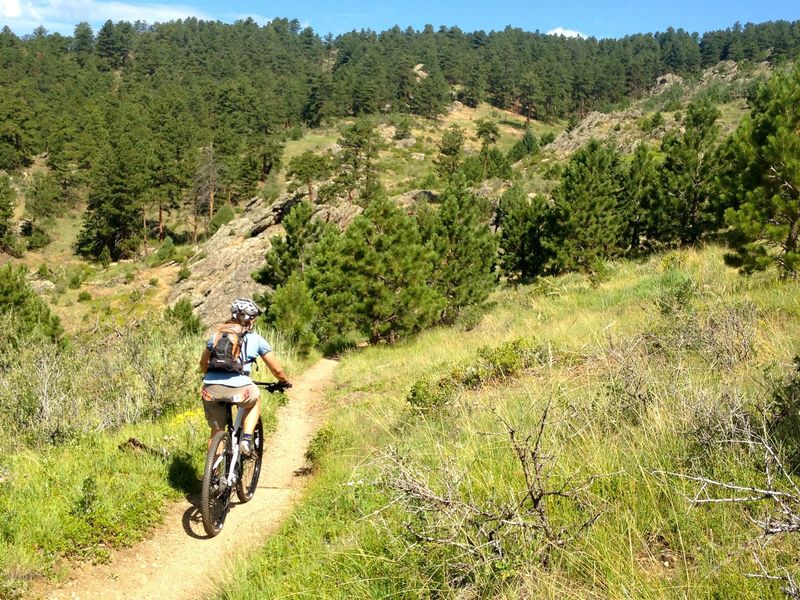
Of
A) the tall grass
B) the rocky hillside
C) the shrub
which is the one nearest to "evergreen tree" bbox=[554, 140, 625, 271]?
the tall grass

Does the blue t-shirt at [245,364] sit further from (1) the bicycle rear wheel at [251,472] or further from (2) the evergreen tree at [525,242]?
(2) the evergreen tree at [525,242]

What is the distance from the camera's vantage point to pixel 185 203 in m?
64.2

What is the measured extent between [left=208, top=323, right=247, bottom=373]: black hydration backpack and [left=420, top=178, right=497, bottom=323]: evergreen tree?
13785mm

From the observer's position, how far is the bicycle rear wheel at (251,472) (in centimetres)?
556

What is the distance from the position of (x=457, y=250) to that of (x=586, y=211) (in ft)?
23.6

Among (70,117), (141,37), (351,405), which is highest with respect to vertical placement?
(141,37)

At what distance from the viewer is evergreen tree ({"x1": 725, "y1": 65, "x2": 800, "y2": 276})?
32.6 feet

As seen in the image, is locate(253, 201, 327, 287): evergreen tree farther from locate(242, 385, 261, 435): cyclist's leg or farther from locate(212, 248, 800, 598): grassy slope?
locate(242, 385, 261, 435): cyclist's leg

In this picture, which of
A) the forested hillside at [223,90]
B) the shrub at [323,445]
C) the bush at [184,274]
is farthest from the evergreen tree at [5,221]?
the shrub at [323,445]

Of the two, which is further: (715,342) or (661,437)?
(715,342)

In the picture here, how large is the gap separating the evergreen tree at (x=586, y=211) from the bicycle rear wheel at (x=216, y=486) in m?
20.6

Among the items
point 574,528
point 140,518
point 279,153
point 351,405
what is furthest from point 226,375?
point 279,153

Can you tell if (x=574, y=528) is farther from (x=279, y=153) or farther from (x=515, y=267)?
(x=279, y=153)

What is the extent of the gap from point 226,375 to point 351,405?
439 cm
